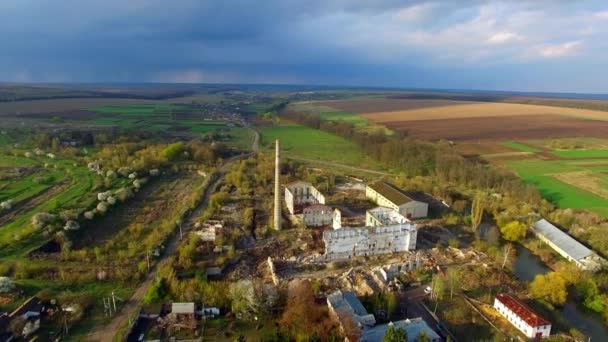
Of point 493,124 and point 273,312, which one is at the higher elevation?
point 493,124

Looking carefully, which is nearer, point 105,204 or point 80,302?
point 80,302

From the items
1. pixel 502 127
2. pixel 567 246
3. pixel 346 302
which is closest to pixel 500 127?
pixel 502 127

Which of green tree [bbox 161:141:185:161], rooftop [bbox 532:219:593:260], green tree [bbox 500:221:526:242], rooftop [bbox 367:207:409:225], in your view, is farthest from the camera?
green tree [bbox 161:141:185:161]

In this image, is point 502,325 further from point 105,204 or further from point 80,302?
point 105,204

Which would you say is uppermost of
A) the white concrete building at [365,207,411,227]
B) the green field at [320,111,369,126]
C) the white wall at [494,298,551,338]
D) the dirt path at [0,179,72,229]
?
the green field at [320,111,369,126]

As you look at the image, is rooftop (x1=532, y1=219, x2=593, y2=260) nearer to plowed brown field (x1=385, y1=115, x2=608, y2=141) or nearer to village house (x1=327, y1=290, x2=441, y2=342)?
village house (x1=327, y1=290, x2=441, y2=342)

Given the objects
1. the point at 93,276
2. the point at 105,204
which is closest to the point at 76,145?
the point at 105,204

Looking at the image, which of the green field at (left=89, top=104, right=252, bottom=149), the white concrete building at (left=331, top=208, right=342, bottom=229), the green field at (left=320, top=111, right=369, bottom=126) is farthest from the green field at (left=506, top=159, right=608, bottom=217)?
the green field at (left=89, top=104, right=252, bottom=149)
